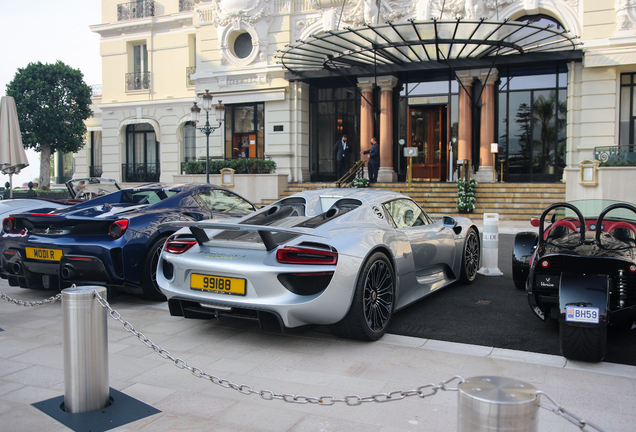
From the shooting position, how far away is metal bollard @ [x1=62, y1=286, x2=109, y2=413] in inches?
121

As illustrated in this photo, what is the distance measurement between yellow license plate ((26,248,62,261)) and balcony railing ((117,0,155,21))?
24833 mm

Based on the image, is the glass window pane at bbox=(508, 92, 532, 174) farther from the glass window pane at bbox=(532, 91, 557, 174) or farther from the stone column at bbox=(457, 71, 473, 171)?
the stone column at bbox=(457, 71, 473, 171)

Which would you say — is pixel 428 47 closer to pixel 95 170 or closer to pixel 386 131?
pixel 386 131

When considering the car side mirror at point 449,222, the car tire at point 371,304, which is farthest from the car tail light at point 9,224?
the car side mirror at point 449,222

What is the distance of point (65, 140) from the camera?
29656mm

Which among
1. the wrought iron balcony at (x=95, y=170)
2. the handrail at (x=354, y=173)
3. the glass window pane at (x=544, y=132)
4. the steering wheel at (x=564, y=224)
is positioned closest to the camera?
the steering wheel at (x=564, y=224)

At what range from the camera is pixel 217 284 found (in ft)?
14.0

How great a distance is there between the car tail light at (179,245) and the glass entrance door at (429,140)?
17.3 meters

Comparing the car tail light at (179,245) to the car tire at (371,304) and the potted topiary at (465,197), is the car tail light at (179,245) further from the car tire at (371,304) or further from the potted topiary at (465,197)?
the potted topiary at (465,197)

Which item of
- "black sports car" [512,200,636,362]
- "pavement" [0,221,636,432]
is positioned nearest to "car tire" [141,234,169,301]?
"pavement" [0,221,636,432]

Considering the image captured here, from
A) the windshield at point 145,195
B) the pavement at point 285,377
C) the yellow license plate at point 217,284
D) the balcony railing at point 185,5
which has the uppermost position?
the balcony railing at point 185,5

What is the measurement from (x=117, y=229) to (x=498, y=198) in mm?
14409

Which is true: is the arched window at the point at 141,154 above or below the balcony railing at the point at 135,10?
below

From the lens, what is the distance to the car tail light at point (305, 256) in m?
4.14
